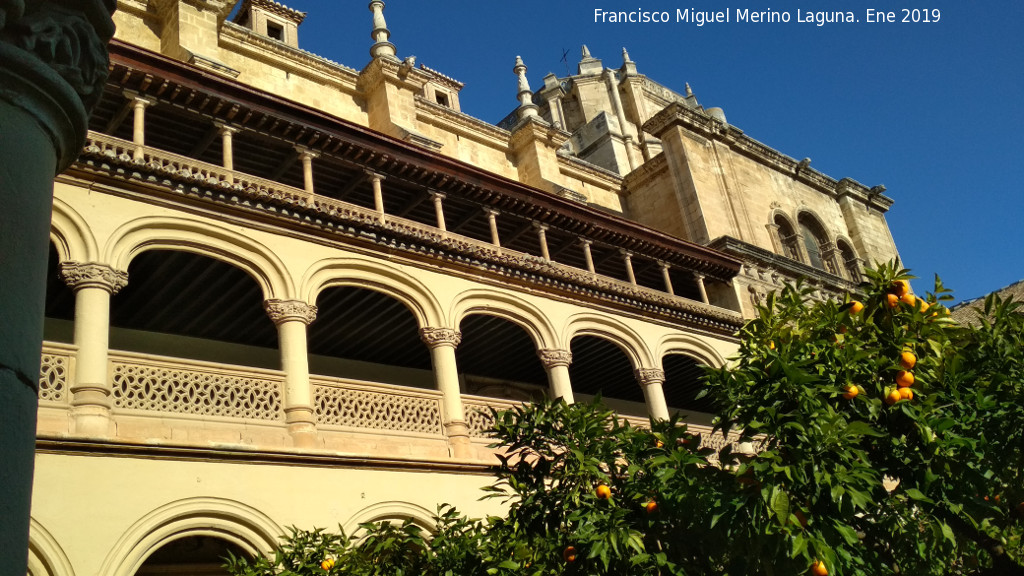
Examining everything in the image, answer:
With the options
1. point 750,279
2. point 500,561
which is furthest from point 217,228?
point 750,279

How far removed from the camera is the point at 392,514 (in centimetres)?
1102

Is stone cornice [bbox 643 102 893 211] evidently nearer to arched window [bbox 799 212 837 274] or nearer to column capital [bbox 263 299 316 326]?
arched window [bbox 799 212 837 274]

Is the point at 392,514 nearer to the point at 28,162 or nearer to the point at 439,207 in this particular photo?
the point at 439,207

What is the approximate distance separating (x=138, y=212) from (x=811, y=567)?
879 cm

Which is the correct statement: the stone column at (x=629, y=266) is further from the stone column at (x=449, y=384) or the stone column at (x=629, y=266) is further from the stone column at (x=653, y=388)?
the stone column at (x=449, y=384)

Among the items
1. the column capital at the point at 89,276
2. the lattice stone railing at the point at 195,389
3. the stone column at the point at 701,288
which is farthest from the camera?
the stone column at the point at 701,288

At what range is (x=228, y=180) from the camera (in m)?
11.8

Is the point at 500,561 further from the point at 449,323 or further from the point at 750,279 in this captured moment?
the point at 750,279

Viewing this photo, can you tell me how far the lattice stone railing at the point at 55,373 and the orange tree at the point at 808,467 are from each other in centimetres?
396

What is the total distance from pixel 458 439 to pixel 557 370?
116 inches

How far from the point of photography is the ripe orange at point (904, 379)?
6191 mm

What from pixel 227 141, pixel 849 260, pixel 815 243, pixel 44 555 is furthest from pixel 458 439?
pixel 849 260

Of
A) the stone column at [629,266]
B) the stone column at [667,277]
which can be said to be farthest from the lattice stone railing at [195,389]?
the stone column at [667,277]

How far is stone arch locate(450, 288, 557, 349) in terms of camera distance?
14000 mm
